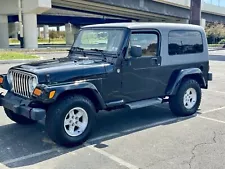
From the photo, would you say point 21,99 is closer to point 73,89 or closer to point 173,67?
point 73,89

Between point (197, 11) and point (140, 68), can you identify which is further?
point (197, 11)

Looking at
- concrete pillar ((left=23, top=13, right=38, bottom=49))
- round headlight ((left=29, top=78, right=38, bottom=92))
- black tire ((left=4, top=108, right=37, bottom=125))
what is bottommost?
black tire ((left=4, top=108, right=37, bottom=125))

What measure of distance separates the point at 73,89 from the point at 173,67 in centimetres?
246

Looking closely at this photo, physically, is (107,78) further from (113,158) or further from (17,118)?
(17,118)

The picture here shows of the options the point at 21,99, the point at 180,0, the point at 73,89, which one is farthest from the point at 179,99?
the point at 180,0

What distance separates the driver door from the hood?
18.0 inches

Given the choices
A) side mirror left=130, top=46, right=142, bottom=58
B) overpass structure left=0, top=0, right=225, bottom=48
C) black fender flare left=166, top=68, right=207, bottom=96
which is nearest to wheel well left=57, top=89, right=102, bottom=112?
side mirror left=130, top=46, right=142, bottom=58

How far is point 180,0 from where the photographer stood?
1699 inches

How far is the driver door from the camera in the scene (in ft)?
17.1

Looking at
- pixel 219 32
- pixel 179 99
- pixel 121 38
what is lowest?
pixel 179 99

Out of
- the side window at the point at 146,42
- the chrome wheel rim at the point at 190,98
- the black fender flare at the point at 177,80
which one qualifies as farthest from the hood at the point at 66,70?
the chrome wheel rim at the point at 190,98

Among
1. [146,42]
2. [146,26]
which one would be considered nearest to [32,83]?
[146,42]

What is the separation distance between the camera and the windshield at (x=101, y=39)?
17.0 feet

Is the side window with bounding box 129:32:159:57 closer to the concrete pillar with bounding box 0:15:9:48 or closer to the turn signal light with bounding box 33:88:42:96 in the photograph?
the turn signal light with bounding box 33:88:42:96
